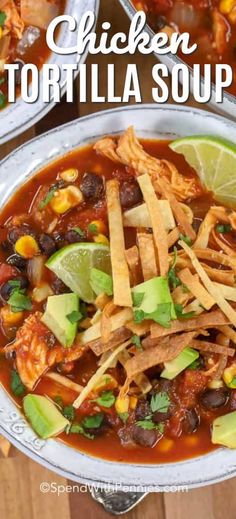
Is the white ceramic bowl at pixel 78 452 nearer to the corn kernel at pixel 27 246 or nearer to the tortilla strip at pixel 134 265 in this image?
the corn kernel at pixel 27 246

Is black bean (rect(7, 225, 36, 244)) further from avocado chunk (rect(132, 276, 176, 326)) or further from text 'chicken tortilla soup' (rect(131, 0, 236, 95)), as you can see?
text 'chicken tortilla soup' (rect(131, 0, 236, 95))

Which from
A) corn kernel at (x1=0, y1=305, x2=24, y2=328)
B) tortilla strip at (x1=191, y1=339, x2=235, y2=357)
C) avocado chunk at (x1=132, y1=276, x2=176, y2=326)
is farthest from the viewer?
corn kernel at (x1=0, y1=305, x2=24, y2=328)

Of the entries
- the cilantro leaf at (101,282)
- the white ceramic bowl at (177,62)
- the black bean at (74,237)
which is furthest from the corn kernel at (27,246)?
the white ceramic bowl at (177,62)

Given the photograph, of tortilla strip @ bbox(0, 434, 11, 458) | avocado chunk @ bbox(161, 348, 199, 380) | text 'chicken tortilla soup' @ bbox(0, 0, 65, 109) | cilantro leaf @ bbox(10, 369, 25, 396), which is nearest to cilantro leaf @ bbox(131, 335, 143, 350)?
avocado chunk @ bbox(161, 348, 199, 380)

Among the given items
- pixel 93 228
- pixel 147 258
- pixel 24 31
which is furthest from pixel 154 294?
pixel 24 31

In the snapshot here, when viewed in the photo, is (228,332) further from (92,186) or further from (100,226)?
(92,186)

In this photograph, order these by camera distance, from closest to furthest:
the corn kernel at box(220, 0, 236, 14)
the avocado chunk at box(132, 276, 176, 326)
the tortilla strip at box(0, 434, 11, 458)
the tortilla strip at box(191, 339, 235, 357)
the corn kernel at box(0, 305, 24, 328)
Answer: the avocado chunk at box(132, 276, 176, 326), the tortilla strip at box(191, 339, 235, 357), the corn kernel at box(0, 305, 24, 328), the corn kernel at box(220, 0, 236, 14), the tortilla strip at box(0, 434, 11, 458)

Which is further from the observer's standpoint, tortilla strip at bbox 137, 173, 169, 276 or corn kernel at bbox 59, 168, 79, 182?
corn kernel at bbox 59, 168, 79, 182
